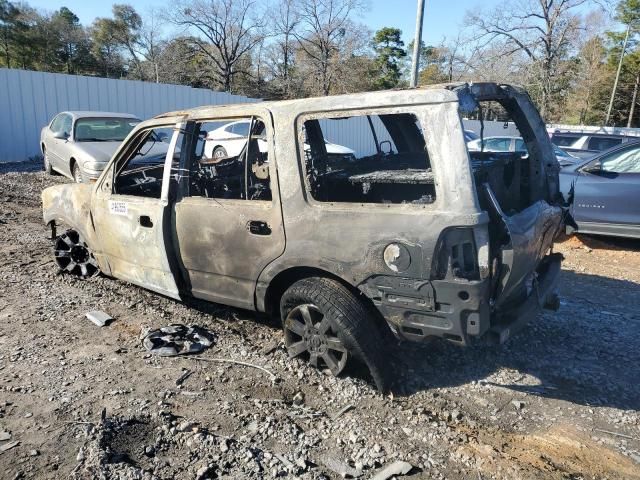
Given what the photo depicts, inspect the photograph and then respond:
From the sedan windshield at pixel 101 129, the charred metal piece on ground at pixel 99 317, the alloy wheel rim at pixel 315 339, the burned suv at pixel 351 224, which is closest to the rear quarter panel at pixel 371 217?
the burned suv at pixel 351 224

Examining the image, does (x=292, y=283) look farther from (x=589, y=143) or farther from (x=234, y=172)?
(x=589, y=143)

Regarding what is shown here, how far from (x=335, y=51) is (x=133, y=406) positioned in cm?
3685

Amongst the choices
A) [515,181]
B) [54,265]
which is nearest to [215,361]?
[515,181]

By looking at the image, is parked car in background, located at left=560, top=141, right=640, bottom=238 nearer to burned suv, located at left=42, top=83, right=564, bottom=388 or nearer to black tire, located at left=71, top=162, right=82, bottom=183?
burned suv, located at left=42, top=83, right=564, bottom=388

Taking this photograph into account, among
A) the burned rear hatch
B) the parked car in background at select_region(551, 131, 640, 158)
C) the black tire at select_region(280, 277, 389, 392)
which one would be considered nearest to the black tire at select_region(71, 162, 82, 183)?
the black tire at select_region(280, 277, 389, 392)

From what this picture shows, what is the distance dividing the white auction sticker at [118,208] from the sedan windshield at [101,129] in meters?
6.67

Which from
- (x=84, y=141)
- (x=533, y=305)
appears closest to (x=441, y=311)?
(x=533, y=305)

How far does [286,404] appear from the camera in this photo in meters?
3.20

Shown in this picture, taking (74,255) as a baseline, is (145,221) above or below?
above

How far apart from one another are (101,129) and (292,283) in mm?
8659

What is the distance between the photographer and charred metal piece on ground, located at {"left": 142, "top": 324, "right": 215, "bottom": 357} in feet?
12.5

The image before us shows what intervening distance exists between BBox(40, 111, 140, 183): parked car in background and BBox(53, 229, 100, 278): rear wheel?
4.11 m

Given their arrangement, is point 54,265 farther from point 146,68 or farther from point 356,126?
point 146,68

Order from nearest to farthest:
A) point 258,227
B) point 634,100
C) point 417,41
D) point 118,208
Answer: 1. point 258,227
2. point 118,208
3. point 417,41
4. point 634,100
